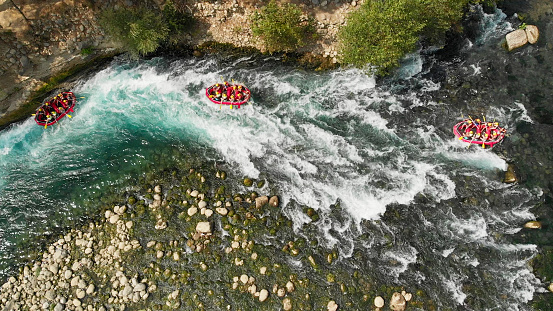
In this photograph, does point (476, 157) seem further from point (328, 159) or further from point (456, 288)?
point (328, 159)

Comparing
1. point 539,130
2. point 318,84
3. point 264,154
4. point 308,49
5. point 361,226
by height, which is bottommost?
point 361,226

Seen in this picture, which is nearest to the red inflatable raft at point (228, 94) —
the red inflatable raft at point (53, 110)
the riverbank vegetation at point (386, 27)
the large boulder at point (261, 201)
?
the large boulder at point (261, 201)

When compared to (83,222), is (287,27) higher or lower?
higher

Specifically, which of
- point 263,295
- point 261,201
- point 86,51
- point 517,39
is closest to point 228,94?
point 261,201

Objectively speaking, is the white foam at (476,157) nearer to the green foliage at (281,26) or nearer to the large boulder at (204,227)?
the green foliage at (281,26)

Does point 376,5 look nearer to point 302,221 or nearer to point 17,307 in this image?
point 302,221

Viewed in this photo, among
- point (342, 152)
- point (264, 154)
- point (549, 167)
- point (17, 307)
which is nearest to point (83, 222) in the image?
point (17, 307)
